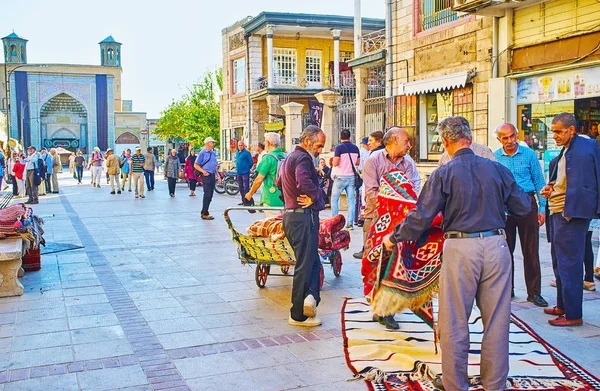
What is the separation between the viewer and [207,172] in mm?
15273

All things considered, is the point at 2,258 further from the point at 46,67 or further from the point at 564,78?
the point at 46,67

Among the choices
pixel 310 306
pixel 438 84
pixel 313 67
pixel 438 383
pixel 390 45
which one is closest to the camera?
pixel 438 383

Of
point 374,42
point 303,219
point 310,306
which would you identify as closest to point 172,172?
point 374,42

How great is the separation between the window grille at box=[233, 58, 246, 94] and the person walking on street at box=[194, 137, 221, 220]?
71.4 ft

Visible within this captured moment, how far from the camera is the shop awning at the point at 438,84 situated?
16.0 metres

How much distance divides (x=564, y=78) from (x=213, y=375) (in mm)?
10997

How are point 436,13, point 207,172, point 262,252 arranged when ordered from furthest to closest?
point 436,13 → point 207,172 → point 262,252

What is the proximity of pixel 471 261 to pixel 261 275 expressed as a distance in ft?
12.7

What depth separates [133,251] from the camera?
34.6 ft

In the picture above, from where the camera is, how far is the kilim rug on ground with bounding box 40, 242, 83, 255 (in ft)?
34.4

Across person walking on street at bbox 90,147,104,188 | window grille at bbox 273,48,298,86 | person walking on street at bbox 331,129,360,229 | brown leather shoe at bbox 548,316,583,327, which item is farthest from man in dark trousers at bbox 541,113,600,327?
window grille at bbox 273,48,298,86

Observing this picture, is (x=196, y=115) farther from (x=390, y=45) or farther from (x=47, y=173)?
(x=390, y=45)

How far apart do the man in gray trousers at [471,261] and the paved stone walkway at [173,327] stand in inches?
32.5

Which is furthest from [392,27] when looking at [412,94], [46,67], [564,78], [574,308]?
[46,67]
